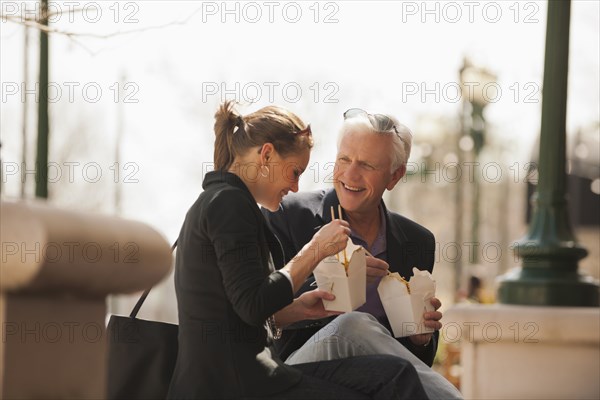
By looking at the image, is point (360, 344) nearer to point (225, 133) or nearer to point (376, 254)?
point (225, 133)

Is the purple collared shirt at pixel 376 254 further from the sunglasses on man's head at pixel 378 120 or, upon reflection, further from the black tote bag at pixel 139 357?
the black tote bag at pixel 139 357

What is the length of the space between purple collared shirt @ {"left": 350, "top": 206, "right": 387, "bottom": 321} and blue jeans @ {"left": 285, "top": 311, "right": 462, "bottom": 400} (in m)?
0.55

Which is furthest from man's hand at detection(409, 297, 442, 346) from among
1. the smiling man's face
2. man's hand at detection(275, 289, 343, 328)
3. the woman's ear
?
the woman's ear

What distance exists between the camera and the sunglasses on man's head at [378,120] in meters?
5.30

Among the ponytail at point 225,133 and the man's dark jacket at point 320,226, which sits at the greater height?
the ponytail at point 225,133

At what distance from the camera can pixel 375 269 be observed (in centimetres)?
448

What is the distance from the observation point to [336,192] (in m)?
5.36

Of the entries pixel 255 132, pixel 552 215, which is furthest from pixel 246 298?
pixel 552 215

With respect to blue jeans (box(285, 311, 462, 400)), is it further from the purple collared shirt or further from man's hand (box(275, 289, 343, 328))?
the purple collared shirt

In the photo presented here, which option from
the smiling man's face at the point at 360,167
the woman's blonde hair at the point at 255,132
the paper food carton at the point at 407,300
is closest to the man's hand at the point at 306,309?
the paper food carton at the point at 407,300

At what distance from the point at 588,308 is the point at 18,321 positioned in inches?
221

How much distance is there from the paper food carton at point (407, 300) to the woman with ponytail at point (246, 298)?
0.81 metres

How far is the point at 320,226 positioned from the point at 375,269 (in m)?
0.81

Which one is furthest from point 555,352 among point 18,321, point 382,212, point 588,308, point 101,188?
point 101,188
